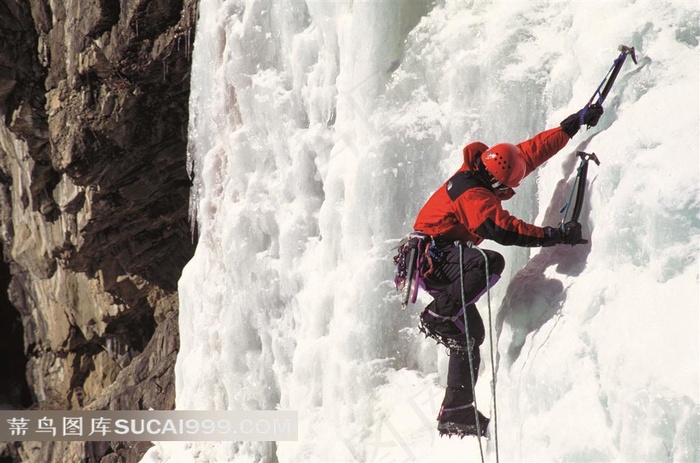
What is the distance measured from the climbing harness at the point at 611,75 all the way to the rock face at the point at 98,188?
13.0 feet

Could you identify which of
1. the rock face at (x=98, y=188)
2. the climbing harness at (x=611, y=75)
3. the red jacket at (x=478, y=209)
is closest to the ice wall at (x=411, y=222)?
the climbing harness at (x=611, y=75)

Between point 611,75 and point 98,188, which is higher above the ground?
point 98,188

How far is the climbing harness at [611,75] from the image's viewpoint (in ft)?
9.68

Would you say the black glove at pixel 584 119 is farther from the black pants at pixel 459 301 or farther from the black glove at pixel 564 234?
the black pants at pixel 459 301

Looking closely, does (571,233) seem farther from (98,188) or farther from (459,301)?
(98,188)

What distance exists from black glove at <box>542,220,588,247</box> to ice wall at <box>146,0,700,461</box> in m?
0.07

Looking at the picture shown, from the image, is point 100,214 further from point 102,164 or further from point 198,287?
point 198,287

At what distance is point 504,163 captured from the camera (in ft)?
9.95

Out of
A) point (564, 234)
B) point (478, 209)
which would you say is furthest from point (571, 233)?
point (478, 209)

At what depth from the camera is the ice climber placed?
2.96 metres

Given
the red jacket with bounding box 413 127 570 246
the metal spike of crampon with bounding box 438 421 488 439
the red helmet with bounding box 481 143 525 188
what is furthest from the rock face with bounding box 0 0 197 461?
the metal spike of crampon with bounding box 438 421 488 439

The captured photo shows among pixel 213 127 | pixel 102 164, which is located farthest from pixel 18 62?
pixel 213 127

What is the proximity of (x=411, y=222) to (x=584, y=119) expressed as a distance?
51.5 inches

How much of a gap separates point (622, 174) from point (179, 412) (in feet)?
13.9
